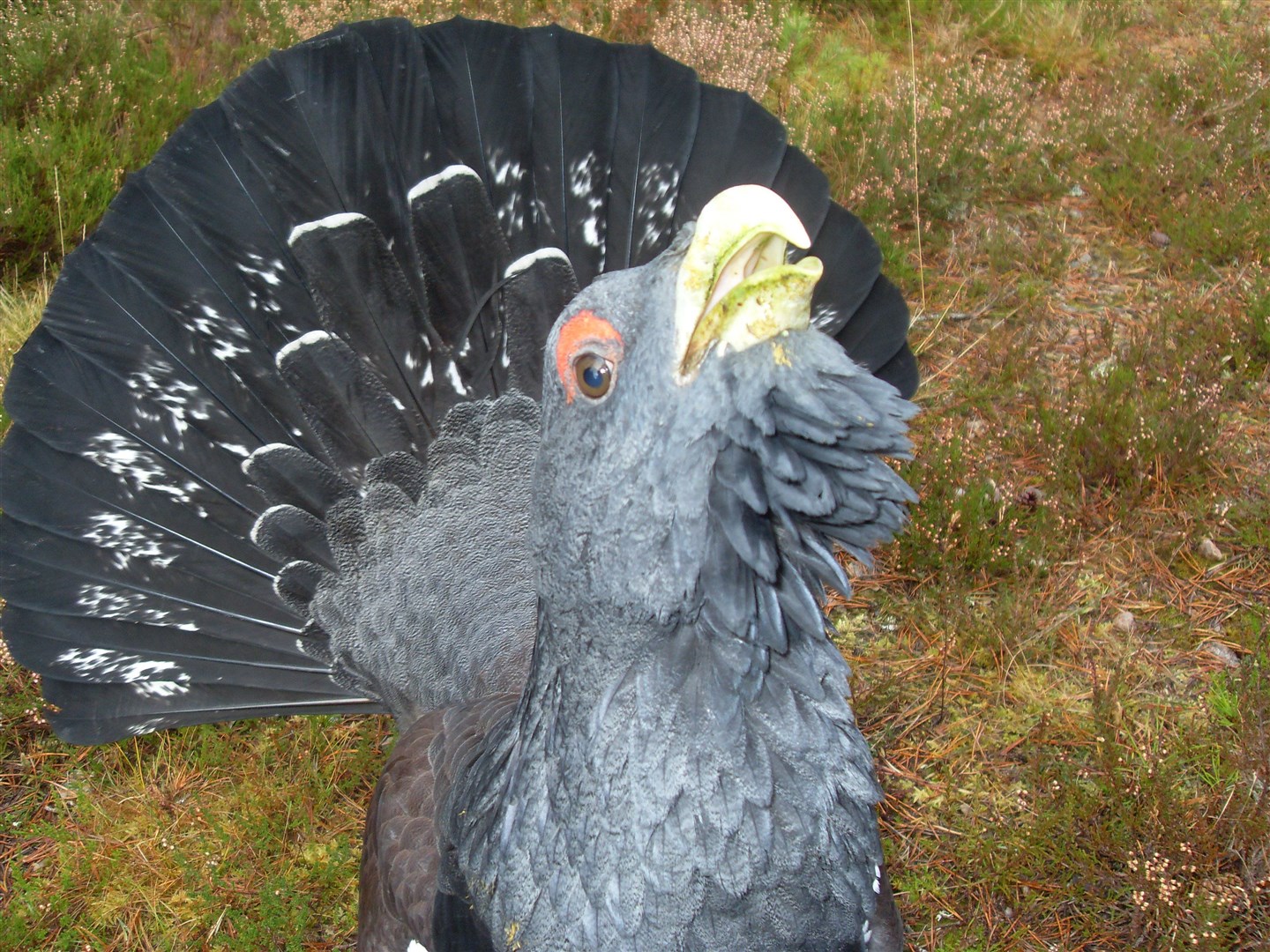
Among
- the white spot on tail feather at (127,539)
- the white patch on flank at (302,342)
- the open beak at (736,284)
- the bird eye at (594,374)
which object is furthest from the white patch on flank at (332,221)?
the open beak at (736,284)

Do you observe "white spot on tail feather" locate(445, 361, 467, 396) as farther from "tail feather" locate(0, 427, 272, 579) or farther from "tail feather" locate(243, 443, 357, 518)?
"tail feather" locate(0, 427, 272, 579)

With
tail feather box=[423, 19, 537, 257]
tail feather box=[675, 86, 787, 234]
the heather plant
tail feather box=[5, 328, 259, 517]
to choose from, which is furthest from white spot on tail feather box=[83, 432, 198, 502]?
tail feather box=[675, 86, 787, 234]

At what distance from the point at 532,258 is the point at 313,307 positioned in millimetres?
657

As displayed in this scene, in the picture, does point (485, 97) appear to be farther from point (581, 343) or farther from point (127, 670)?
point (127, 670)

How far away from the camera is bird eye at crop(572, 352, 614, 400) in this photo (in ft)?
6.15

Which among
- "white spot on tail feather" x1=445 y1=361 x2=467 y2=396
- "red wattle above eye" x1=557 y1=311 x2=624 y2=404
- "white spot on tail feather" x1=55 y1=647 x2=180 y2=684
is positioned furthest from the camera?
"white spot on tail feather" x1=55 y1=647 x2=180 y2=684

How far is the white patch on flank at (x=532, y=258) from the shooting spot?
10.6 feet

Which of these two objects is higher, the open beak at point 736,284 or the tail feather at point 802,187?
the open beak at point 736,284

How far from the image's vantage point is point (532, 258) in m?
3.26

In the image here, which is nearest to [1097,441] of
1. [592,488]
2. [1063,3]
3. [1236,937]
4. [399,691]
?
[1236,937]

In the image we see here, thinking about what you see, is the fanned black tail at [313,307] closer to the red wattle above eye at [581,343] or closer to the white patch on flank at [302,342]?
the white patch on flank at [302,342]

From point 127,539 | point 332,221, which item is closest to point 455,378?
point 332,221

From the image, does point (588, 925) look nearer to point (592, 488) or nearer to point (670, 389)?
point (592, 488)

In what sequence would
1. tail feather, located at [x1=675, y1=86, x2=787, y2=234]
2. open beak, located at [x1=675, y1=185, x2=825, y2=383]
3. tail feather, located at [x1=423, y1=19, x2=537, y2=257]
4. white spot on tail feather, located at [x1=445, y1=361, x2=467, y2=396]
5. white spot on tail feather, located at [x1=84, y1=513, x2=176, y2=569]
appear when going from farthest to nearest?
white spot on tail feather, located at [x1=84, y1=513, x2=176, y2=569] → white spot on tail feather, located at [x1=445, y1=361, x2=467, y2=396] → tail feather, located at [x1=675, y1=86, x2=787, y2=234] → tail feather, located at [x1=423, y1=19, x2=537, y2=257] → open beak, located at [x1=675, y1=185, x2=825, y2=383]
